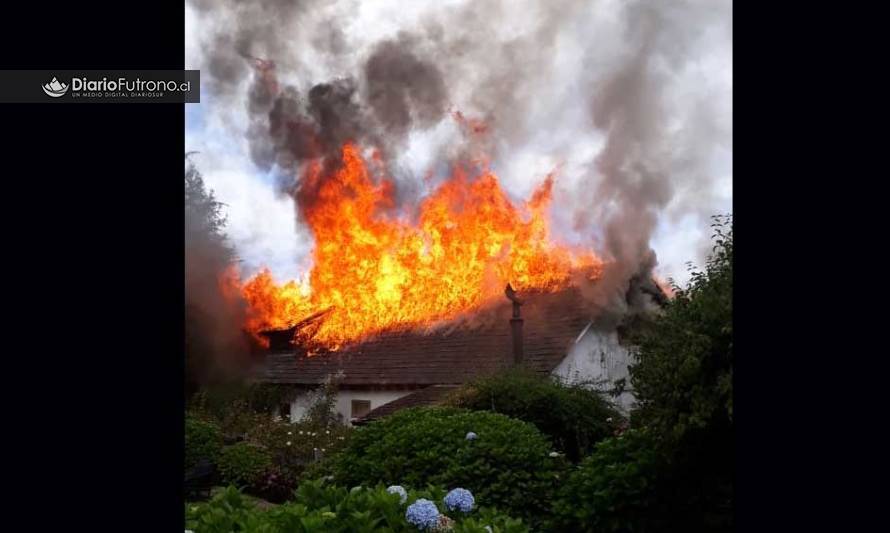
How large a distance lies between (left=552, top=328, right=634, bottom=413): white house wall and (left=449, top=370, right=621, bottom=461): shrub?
3.06 meters

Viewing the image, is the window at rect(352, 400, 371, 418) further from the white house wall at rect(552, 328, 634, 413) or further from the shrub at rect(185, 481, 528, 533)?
the shrub at rect(185, 481, 528, 533)

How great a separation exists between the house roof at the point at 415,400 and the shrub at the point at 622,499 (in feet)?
25.2

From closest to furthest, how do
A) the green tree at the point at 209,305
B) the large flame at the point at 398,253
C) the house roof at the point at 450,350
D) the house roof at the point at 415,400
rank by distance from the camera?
the green tree at the point at 209,305
the large flame at the point at 398,253
the house roof at the point at 415,400
the house roof at the point at 450,350

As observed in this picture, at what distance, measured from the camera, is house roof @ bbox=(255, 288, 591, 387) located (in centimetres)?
1487

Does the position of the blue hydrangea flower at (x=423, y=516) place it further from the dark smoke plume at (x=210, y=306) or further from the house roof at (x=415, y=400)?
the house roof at (x=415, y=400)

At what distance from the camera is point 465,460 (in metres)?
5.98

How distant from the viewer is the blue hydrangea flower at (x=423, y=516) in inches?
122

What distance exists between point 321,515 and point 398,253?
8698 mm

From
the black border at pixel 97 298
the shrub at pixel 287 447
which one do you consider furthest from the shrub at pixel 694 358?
the shrub at pixel 287 447

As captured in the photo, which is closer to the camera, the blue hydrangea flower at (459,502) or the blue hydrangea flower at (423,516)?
the blue hydrangea flower at (423,516)

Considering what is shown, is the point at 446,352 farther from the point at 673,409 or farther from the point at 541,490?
the point at 673,409

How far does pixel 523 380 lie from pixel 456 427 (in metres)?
4.65

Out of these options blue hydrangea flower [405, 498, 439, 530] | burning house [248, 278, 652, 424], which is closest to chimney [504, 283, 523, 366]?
burning house [248, 278, 652, 424]

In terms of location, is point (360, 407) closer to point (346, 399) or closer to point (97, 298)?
point (346, 399)
